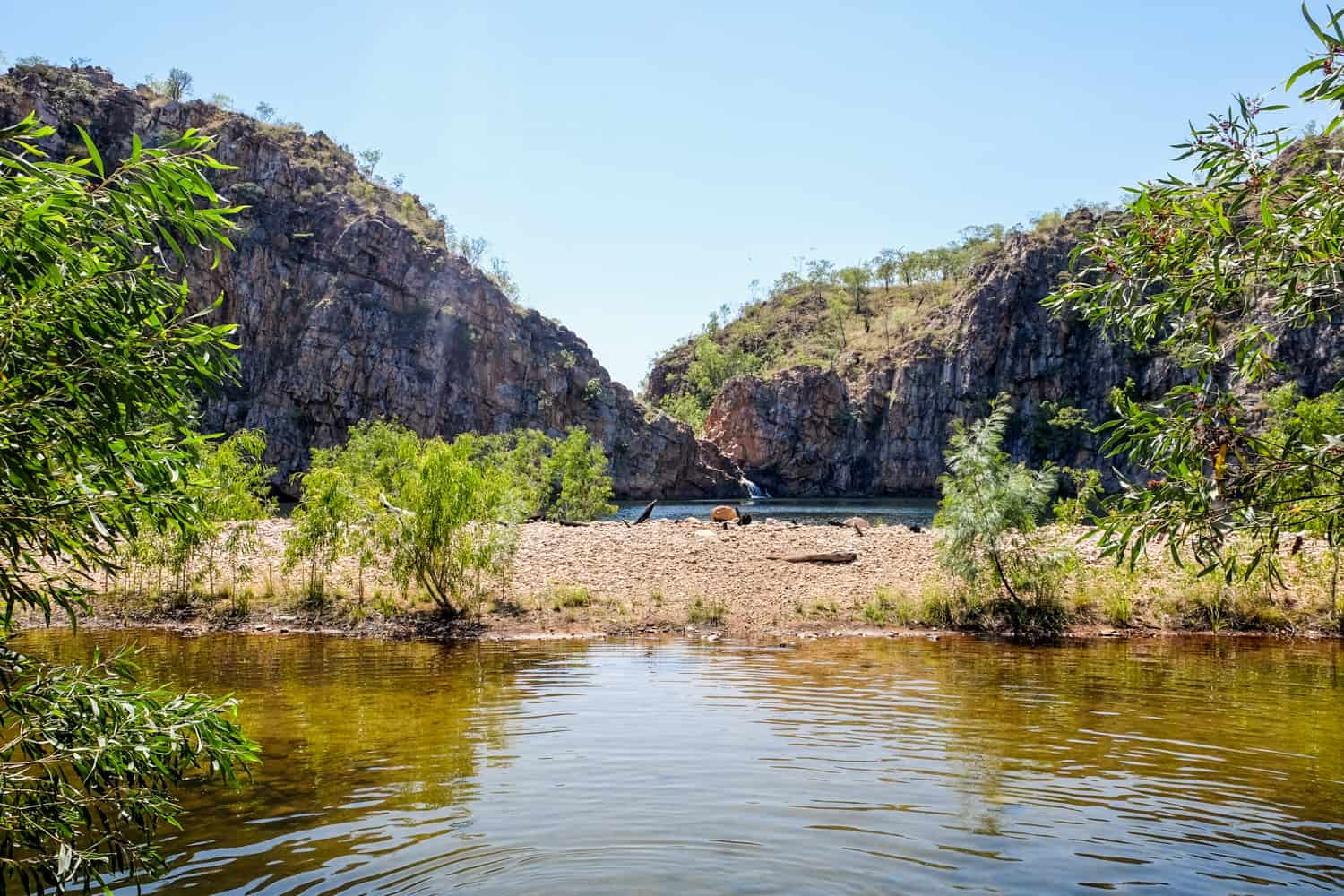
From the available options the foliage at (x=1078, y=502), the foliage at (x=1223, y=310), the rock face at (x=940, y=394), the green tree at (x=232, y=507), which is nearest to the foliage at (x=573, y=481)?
the green tree at (x=232, y=507)

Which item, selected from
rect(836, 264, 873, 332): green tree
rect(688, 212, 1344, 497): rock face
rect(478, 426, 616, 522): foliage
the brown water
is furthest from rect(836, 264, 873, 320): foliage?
the brown water

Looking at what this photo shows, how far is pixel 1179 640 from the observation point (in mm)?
20141

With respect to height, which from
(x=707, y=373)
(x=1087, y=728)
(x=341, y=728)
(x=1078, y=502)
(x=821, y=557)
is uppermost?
(x=707, y=373)

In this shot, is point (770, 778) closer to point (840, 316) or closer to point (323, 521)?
point (323, 521)

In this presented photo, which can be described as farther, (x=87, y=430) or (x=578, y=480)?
(x=578, y=480)

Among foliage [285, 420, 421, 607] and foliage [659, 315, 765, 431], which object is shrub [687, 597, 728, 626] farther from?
foliage [659, 315, 765, 431]

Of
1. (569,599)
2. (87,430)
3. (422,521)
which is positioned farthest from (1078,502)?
(87,430)

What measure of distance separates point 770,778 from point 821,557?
16925mm

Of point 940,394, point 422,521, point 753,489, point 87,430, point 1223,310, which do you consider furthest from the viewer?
point 940,394

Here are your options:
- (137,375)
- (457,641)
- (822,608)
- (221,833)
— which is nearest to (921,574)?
(822,608)

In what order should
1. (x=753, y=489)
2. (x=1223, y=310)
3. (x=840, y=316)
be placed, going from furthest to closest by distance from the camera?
(x=840, y=316) < (x=753, y=489) < (x=1223, y=310)

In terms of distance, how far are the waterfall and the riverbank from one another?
104 m

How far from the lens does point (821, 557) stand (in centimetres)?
2628

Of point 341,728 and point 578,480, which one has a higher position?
point 578,480
